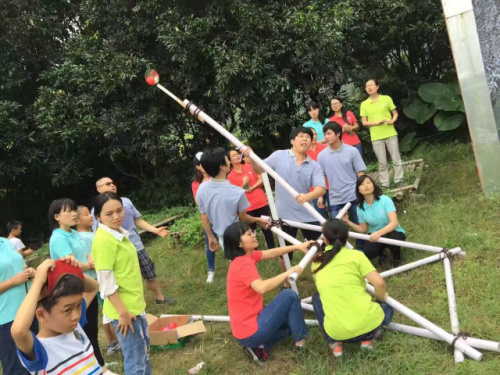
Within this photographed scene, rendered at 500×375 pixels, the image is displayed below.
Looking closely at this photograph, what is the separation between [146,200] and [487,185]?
8361 mm

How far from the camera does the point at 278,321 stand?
3504 millimetres

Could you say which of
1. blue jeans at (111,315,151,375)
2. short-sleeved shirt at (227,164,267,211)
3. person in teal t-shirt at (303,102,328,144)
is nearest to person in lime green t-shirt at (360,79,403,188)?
person in teal t-shirt at (303,102,328,144)

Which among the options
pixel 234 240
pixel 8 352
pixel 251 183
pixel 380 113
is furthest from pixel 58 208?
pixel 380 113

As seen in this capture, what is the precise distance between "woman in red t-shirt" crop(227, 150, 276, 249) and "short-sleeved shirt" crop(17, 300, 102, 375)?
10.5 feet

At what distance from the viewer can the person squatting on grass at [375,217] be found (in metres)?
4.73

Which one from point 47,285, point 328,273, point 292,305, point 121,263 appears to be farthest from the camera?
point 292,305

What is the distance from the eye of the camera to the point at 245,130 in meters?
9.64

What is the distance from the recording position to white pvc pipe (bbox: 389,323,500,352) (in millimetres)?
3086

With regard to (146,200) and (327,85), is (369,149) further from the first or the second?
(146,200)

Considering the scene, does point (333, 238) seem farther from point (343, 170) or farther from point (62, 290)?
point (62, 290)

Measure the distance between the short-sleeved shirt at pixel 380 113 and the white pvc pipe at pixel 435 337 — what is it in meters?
4.03

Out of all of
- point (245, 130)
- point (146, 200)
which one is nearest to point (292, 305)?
point (245, 130)

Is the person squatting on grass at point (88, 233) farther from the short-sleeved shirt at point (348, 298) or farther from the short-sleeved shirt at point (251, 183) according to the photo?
the short-sleeved shirt at point (348, 298)

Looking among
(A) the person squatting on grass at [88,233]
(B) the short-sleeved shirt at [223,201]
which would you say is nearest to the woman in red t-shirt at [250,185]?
(B) the short-sleeved shirt at [223,201]
